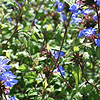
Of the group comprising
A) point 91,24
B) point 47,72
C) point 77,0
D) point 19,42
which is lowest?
point 47,72

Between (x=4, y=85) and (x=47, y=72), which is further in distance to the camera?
(x=47, y=72)

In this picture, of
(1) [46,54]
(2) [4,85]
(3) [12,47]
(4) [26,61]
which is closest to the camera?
(2) [4,85]

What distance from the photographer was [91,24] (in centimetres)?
138

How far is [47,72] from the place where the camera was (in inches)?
52.2

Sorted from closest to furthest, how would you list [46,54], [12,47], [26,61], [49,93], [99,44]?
[99,44] → [46,54] → [49,93] → [26,61] → [12,47]

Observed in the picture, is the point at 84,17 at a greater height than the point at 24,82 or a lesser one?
greater

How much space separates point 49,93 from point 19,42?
0.65 m

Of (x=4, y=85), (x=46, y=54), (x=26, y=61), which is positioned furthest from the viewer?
(x=26, y=61)

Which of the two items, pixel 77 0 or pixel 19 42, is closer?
pixel 77 0

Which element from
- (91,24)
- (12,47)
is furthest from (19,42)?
(91,24)

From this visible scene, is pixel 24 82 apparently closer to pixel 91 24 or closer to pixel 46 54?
pixel 46 54

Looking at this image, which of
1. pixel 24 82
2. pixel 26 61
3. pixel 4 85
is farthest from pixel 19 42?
pixel 4 85

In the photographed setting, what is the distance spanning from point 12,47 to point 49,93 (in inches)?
23.6

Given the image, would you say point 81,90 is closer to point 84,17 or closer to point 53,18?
point 84,17
